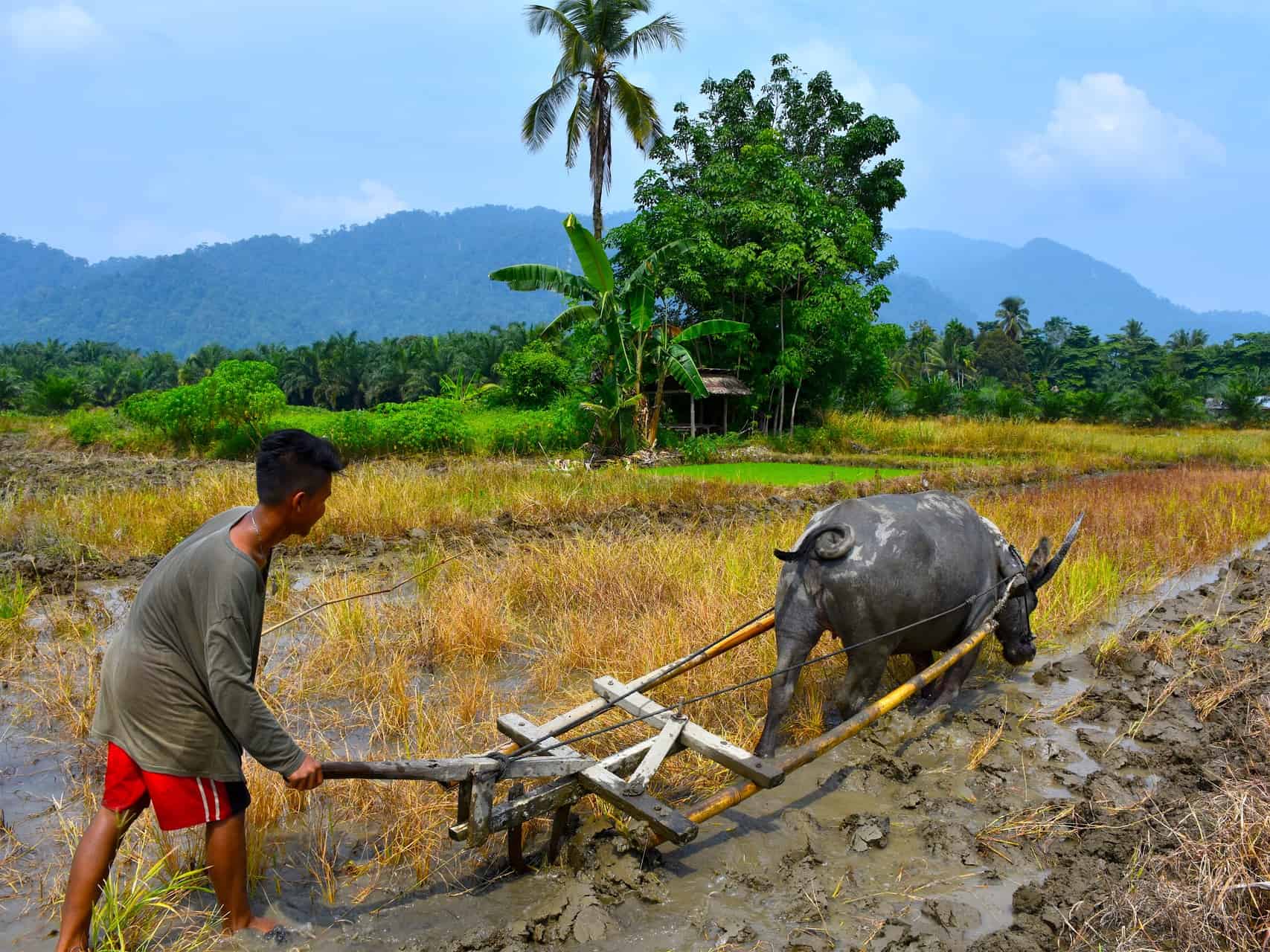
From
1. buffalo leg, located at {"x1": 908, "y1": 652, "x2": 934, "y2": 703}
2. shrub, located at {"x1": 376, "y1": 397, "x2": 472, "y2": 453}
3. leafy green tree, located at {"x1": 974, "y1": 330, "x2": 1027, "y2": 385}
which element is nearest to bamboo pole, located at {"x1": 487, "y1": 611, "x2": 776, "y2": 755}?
buffalo leg, located at {"x1": 908, "y1": 652, "x2": 934, "y2": 703}

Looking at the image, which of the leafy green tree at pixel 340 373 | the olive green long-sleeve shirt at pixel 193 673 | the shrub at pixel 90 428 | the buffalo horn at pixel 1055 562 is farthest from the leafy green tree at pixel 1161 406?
the leafy green tree at pixel 340 373

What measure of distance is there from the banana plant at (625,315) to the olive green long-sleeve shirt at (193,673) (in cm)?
1195

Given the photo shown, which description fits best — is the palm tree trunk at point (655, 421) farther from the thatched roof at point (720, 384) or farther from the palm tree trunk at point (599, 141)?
the palm tree trunk at point (599, 141)

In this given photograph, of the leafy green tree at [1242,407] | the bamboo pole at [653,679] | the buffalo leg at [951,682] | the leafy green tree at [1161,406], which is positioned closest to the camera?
the bamboo pole at [653,679]

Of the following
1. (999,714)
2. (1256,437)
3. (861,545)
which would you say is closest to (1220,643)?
(999,714)

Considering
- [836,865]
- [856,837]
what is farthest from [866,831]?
[836,865]

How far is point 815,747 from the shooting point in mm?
2869

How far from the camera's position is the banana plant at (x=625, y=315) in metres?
14.1

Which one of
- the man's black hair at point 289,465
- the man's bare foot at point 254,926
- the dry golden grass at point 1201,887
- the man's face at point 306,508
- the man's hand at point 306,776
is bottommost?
the man's bare foot at point 254,926

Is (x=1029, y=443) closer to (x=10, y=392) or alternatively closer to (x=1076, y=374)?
(x=10, y=392)

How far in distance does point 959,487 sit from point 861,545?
1016 centimetres

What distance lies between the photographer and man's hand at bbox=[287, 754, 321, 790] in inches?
86.0

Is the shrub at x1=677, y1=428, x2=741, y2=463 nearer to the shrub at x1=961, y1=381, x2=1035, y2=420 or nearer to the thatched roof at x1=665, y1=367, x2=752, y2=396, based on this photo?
the thatched roof at x1=665, y1=367, x2=752, y2=396

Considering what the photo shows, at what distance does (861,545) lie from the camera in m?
3.46
